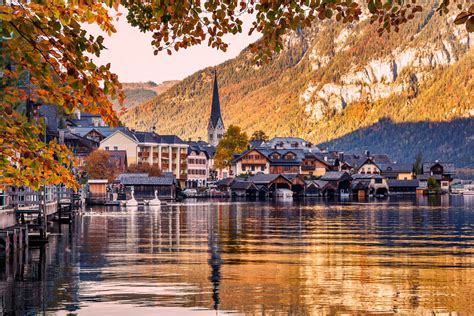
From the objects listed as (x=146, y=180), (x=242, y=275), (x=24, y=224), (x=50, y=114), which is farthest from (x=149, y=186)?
(x=242, y=275)

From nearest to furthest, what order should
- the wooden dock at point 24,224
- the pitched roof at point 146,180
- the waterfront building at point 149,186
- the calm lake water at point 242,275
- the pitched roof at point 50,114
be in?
the calm lake water at point 242,275 → the wooden dock at point 24,224 → the pitched roof at point 50,114 → the pitched roof at point 146,180 → the waterfront building at point 149,186

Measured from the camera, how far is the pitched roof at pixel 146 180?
177 meters

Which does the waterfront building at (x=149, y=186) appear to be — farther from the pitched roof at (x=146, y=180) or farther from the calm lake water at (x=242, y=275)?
the calm lake water at (x=242, y=275)

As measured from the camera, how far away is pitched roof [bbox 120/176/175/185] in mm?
176750

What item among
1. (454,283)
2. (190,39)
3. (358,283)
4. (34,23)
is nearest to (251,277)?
(358,283)

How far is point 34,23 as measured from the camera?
1421 cm

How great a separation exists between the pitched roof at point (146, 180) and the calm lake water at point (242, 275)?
113 meters

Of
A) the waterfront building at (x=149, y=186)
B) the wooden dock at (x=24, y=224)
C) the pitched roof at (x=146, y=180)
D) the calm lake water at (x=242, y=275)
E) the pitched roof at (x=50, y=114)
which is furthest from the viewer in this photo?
the waterfront building at (x=149, y=186)

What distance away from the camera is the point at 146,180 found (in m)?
178

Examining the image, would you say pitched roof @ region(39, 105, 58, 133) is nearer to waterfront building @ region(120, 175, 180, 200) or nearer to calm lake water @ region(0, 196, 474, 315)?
calm lake water @ region(0, 196, 474, 315)

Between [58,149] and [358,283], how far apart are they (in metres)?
16.7

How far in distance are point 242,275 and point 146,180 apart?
473 feet

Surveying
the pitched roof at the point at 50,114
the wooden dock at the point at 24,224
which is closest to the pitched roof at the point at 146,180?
the pitched roof at the point at 50,114

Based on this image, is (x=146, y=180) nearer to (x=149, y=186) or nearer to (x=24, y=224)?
(x=149, y=186)
